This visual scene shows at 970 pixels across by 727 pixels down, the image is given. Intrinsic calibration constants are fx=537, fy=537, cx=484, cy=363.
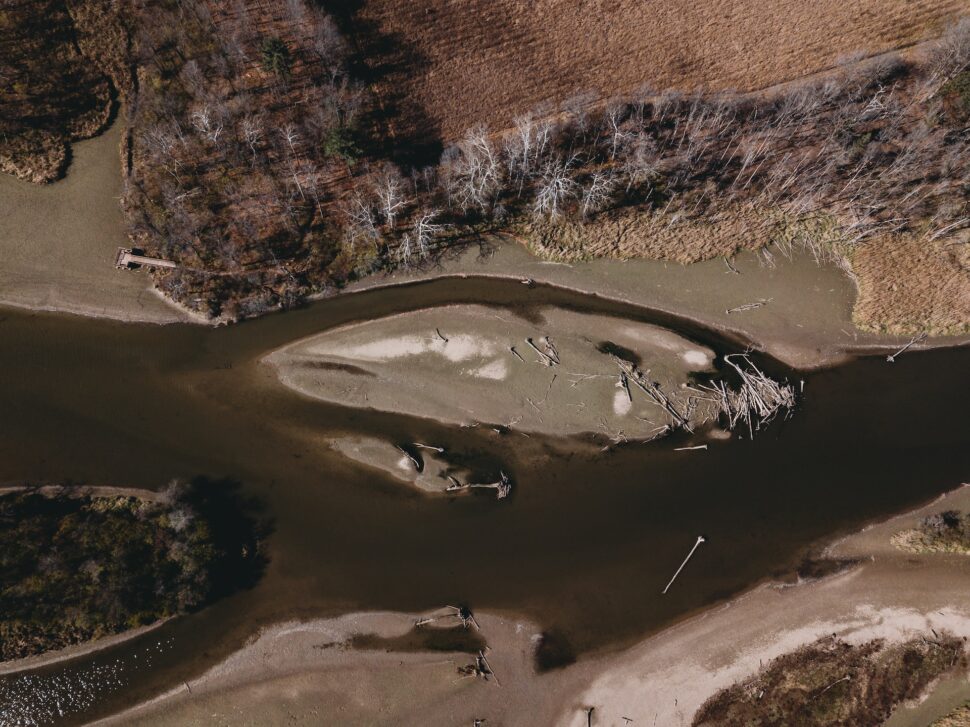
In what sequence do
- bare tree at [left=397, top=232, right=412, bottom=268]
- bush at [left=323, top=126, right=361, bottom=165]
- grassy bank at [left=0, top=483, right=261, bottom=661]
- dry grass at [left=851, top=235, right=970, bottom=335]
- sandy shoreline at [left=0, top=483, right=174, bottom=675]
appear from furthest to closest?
dry grass at [left=851, top=235, right=970, bottom=335]
bare tree at [left=397, top=232, right=412, bottom=268]
bush at [left=323, top=126, right=361, bottom=165]
sandy shoreline at [left=0, top=483, right=174, bottom=675]
grassy bank at [left=0, top=483, right=261, bottom=661]

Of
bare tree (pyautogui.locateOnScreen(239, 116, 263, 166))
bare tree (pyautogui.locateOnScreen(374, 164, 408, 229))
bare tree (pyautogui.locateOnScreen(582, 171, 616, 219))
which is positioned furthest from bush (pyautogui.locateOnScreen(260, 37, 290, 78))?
bare tree (pyautogui.locateOnScreen(582, 171, 616, 219))

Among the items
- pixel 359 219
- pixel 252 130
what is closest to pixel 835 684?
pixel 359 219

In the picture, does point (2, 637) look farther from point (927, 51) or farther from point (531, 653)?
point (927, 51)

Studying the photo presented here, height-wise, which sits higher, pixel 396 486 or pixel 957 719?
pixel 396 486

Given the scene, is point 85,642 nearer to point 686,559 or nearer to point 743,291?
point 686,559

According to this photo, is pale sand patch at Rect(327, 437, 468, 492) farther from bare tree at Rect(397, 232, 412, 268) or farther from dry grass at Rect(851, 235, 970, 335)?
dry grass at Rect(851, 235, 970, 335)

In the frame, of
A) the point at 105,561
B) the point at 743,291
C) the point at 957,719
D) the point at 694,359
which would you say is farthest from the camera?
the point at 743,291
